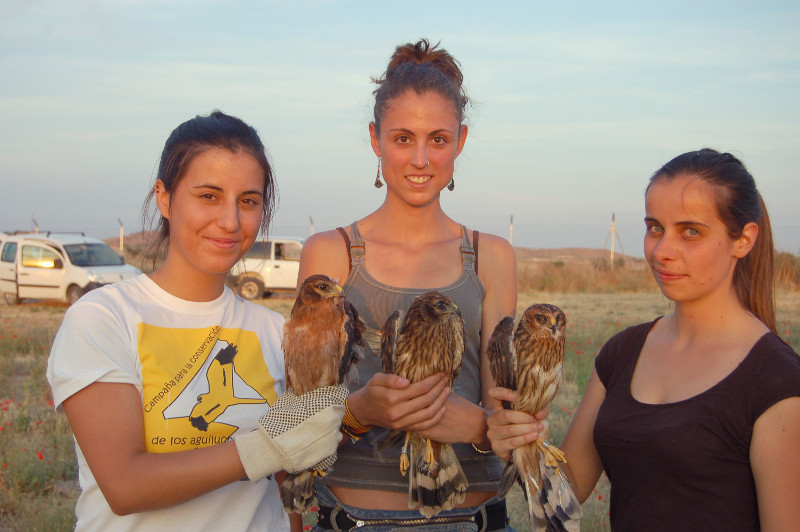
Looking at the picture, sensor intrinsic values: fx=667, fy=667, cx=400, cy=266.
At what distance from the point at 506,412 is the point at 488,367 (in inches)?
16.7

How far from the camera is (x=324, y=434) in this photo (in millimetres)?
2596

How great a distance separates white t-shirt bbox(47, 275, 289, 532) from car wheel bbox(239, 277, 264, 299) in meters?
22.0

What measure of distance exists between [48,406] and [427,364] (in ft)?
24.9

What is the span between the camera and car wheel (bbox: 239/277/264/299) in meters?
24.5

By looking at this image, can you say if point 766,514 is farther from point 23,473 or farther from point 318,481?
point 23,473

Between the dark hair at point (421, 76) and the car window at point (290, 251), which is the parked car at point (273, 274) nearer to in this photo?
the car window at point (290, 251)

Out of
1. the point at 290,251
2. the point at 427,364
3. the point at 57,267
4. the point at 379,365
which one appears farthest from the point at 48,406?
the point at 290,251

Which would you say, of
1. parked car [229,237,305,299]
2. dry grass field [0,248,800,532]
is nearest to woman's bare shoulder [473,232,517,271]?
dry grass field [0,248,800,532]

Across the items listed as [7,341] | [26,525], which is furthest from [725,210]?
[7,341]

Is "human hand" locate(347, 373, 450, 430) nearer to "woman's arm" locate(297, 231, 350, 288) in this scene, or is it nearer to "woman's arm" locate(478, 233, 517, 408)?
"woman's arm" locate(478, 233, 517, 408)

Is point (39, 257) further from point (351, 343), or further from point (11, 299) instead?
point (351, 343)

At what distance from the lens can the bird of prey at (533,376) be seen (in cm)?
284

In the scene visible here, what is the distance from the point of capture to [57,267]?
21.4 m

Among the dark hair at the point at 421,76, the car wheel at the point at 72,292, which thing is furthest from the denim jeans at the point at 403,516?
the car wheel at the point at 72,292
